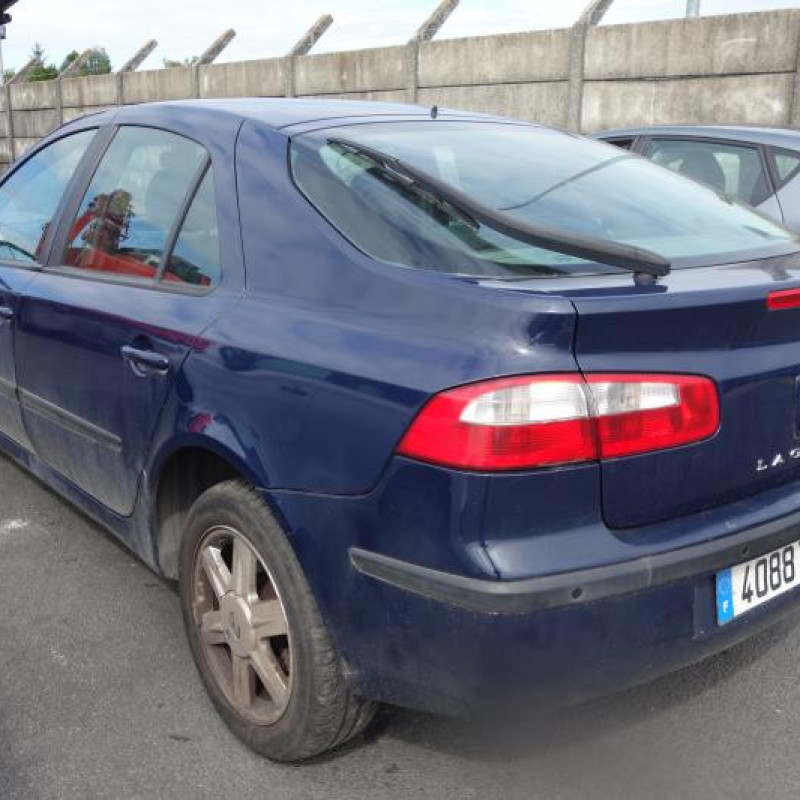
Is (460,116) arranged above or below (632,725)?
above

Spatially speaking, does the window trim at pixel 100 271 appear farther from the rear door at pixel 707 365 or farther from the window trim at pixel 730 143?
the window trim at pixel 730 143

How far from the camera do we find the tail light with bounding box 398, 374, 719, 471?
1.83m

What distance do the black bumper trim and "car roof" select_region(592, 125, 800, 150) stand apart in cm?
401

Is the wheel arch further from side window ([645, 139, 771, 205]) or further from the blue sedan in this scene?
side window ([645, 139, 771, 205])

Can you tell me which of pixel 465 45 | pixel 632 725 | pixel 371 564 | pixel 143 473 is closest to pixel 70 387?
pixel 143 473

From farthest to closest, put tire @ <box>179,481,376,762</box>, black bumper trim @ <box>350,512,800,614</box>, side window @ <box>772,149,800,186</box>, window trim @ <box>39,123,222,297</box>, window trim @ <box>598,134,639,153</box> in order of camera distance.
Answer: window trim @ <box>598,134,639,153</box> < side window @ <box>772,149,800,186</box> < window trim @ <box>39,123,222,297</box> < tire @ <box>179,481,376,762</box> < black bumper trim @ <box>350,512,800,614</box>

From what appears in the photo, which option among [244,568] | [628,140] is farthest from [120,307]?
[628,140]

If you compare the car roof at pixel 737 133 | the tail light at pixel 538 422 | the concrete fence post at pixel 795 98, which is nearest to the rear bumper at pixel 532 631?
the tail light at pixel 538 422

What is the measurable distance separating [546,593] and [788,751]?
3.45 feet

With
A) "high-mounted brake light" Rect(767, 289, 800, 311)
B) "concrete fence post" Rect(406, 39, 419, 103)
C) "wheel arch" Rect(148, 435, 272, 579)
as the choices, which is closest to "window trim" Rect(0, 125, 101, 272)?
"wheel arch" Rect(148, 435, 272, 579)

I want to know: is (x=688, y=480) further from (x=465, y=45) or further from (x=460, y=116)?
(x=465, y=45)

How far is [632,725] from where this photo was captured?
255 cm

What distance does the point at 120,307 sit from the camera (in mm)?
2740

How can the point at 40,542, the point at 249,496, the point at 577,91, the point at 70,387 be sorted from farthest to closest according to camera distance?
the point at 577,91, the point at 40,542, the point at 70,387, the point at 249,496
